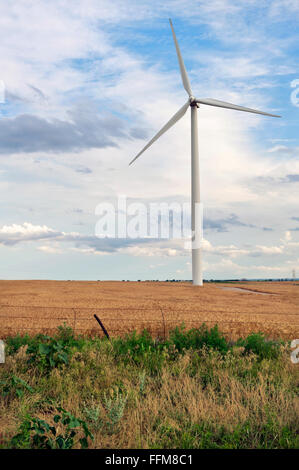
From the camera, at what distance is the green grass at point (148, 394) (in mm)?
7852

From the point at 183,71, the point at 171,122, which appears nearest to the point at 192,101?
the point at 183,71

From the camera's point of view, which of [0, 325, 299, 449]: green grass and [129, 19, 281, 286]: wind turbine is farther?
[129, 19, 281, 286]: wind turbine

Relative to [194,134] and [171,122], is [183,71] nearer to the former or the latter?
[171,122]

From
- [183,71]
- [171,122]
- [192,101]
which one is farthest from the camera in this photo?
[192,101]

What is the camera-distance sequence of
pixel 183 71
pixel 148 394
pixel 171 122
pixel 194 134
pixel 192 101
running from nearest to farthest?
pixel 148 394, pixel 171 122, pixel 183 71, pixel 192 101, pixel 194 134

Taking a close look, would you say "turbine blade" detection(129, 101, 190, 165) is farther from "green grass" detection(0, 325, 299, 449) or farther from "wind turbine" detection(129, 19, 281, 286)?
"green grass" detection(0, 325, 299, 449)

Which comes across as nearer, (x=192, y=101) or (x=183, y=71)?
(x=183, y=71)

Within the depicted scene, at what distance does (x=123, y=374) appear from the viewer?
11289 millimetres

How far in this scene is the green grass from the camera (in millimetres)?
7852

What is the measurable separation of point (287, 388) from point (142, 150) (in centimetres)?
3724

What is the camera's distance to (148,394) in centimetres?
962

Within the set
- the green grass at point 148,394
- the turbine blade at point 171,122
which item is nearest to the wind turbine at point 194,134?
the turbine blade at point 171,122

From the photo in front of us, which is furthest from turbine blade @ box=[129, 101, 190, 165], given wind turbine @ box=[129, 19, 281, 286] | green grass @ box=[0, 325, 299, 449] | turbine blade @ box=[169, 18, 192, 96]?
green grass @ box=[0, 325, 299, 449]
